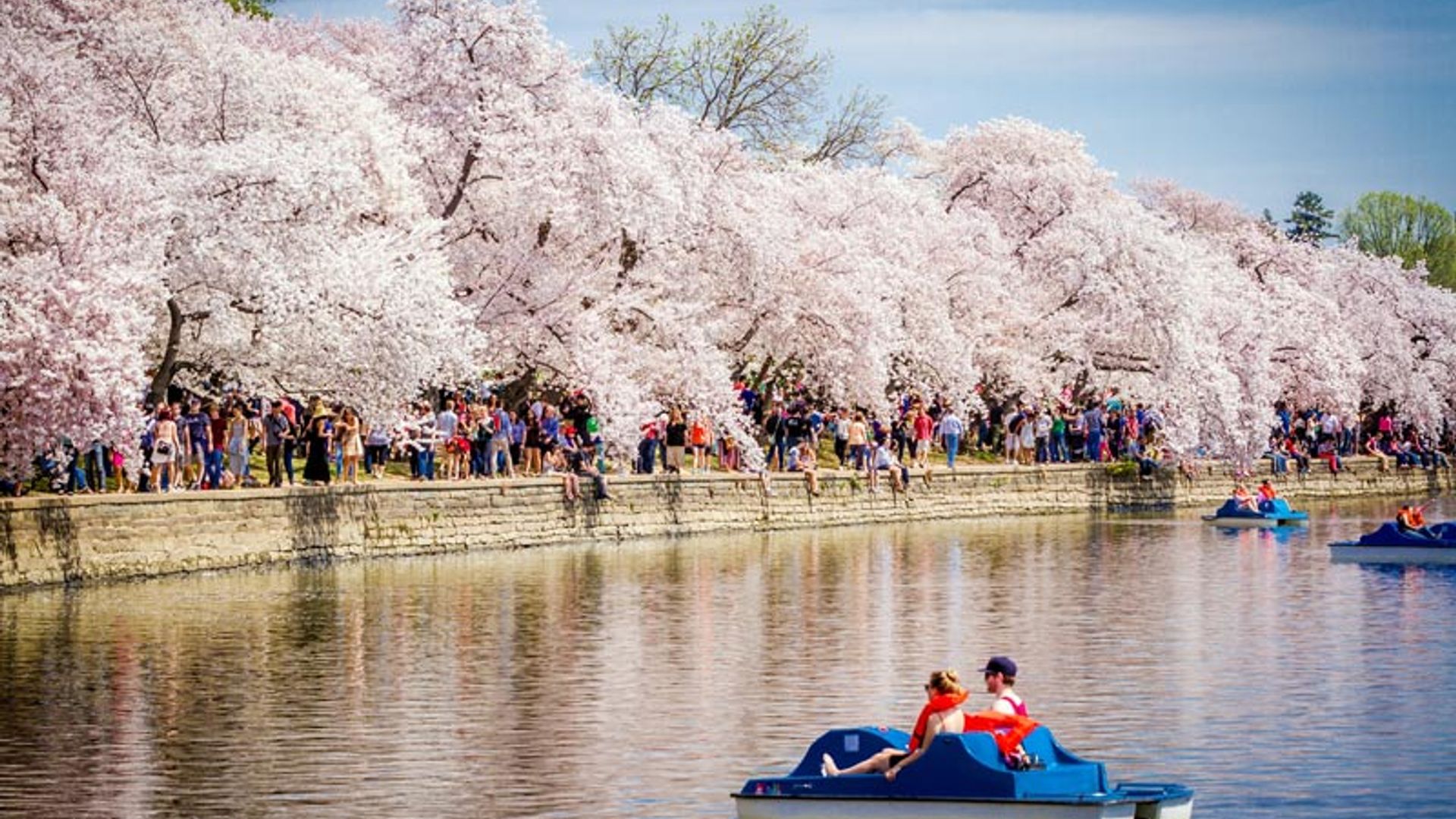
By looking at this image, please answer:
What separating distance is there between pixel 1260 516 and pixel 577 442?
20074 mm

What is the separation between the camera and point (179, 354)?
46562mm

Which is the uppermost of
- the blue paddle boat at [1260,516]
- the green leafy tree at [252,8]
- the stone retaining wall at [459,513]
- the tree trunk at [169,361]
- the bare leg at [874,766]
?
the green leafy tree at [252,8]

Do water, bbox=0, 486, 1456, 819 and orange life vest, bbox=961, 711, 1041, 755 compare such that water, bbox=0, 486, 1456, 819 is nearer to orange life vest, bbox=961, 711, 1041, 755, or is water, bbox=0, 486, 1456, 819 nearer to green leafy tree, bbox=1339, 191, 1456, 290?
orange life vest, bbox=961, 711, 1041, 755

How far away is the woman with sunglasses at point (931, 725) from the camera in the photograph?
63.4 ft

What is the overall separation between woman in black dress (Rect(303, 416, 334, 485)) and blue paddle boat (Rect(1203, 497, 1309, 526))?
27.4 meters

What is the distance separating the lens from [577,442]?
176 ft

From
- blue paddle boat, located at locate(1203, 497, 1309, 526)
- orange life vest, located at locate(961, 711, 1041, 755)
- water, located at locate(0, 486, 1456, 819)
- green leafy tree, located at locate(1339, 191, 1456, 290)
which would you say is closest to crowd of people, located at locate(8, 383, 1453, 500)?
water, located at locate(0, 486, 1456, 819)

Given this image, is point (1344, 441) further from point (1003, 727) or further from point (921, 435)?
point (1003, 727)

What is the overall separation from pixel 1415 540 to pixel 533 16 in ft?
72.9

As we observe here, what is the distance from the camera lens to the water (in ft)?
71.9

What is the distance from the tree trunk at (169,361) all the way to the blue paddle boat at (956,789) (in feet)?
86.5

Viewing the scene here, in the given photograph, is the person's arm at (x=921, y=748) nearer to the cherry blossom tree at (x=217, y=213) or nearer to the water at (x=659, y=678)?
the water at (x=659, y=678)

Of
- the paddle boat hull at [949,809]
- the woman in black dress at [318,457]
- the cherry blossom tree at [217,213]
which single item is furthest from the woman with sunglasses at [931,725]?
the woman in black dress at [318,457]

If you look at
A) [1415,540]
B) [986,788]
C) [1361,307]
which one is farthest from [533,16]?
[1361,307]
